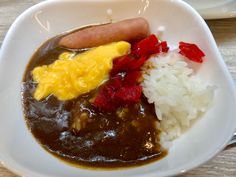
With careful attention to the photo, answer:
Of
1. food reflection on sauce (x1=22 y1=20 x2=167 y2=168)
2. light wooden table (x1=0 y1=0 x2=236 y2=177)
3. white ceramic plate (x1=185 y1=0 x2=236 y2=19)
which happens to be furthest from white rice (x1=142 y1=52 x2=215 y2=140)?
white ceramic plate (x1=185 y1=0 x2=236 y2=19)

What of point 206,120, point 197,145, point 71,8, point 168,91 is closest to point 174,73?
point 168,91

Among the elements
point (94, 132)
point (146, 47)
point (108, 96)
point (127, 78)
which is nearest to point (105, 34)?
point (146, 47)

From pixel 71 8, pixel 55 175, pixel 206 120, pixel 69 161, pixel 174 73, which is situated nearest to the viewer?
pixel 55 175

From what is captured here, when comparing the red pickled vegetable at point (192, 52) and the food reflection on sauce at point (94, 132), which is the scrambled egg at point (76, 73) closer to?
the food reflection on sauce at point (94, 132)

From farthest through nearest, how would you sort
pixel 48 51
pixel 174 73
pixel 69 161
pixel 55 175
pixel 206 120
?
pixel 48 51 < pixel 174 73 < pixel 206 120 < pixel 69 161 < pixel 55 175

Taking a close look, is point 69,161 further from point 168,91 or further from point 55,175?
point 168,91
